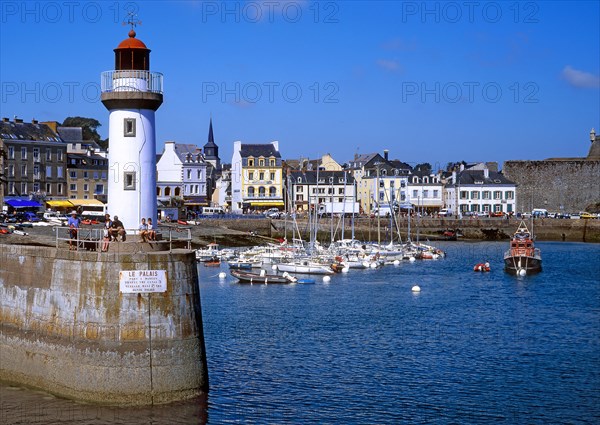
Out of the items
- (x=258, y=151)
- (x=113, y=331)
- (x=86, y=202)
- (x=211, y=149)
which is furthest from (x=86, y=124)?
(x=113, y=331)

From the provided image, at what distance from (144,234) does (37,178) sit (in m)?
64.4

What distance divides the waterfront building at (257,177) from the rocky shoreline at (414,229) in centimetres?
1404

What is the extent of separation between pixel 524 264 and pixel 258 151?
5539cm

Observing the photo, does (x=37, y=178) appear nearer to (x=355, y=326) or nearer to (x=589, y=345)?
(x=355, y=326)

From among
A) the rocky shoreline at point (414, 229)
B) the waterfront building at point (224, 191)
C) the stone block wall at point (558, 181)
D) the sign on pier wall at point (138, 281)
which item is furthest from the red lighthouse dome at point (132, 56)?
the stone block wall at point (558, 181)

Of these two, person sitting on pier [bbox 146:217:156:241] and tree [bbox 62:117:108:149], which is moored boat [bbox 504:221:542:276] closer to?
person sitting on pier [bbox 146:217:156:241]

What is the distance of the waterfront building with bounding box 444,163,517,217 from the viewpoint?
4579 inches

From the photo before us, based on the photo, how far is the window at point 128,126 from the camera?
23.2 metres

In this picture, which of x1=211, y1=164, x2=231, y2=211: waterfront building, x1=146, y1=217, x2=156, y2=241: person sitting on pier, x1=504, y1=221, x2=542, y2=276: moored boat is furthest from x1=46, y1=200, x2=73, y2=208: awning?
x1=146, y1=217, x2=156, y2=241: person sitting on pier

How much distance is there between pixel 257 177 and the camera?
111062 mm

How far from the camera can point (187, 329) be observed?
2091cm

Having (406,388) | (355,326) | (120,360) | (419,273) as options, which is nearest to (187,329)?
(120,360)

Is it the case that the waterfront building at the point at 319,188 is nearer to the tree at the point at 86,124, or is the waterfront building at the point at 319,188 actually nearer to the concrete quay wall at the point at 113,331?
the tree at the point at 86,124

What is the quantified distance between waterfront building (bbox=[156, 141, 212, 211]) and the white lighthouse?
77.8m
